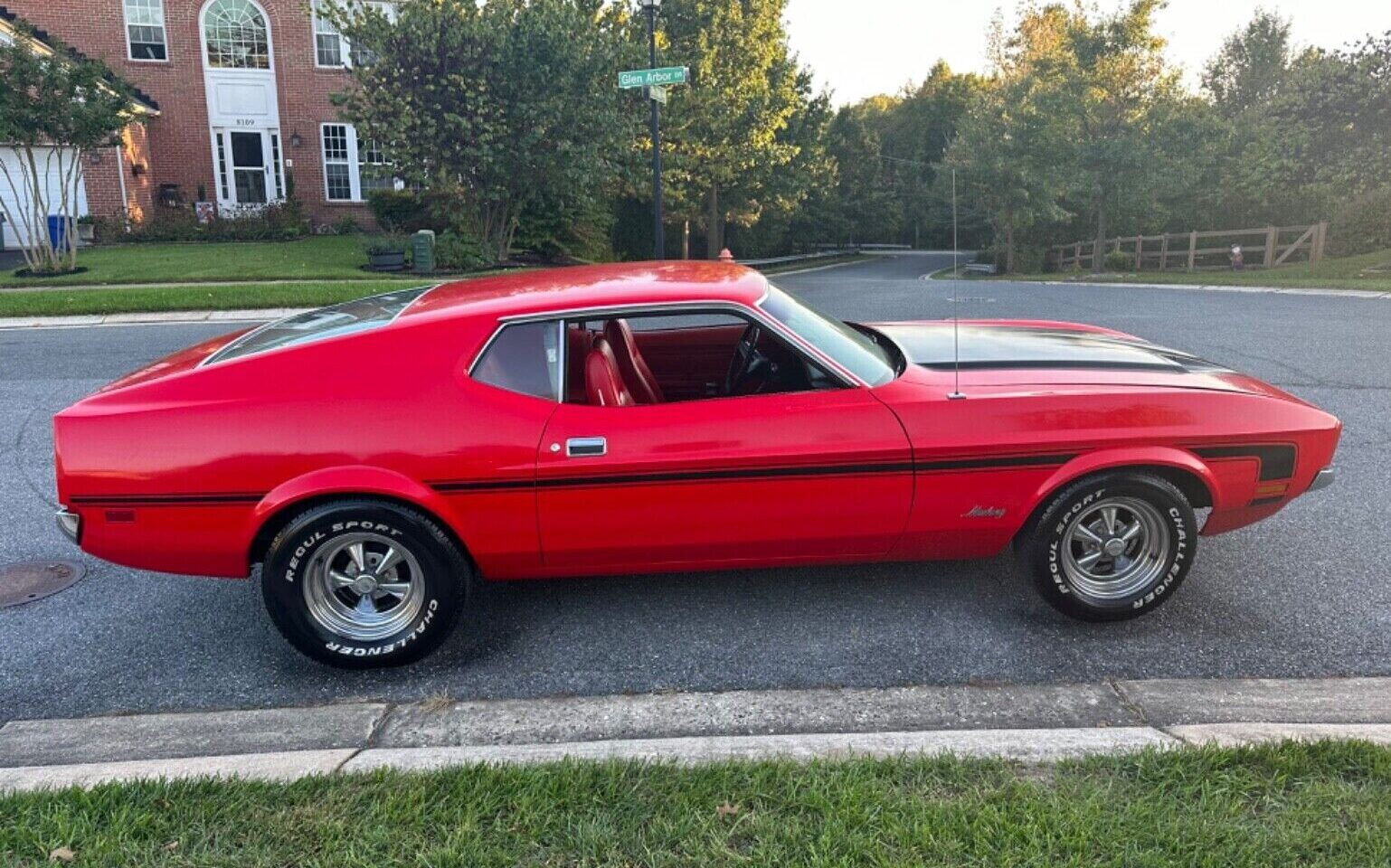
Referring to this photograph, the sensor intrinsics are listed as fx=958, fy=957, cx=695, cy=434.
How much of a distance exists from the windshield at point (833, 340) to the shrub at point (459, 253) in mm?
17633

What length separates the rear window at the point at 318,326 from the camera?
3.80 m

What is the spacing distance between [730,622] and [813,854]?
168cm

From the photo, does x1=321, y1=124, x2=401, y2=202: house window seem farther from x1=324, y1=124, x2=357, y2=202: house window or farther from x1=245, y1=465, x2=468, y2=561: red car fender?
x1=245, y1=465, x2=468, y2=561: red car fender

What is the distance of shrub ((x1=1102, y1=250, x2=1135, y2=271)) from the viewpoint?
31.9 meters

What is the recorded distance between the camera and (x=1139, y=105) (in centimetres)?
3048

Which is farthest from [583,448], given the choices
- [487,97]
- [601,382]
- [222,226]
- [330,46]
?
[330,46]

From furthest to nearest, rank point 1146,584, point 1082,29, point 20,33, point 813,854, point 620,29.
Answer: point 1082,29 → point 620,29 → point 20,33 → point 1146,584 → point 813,854

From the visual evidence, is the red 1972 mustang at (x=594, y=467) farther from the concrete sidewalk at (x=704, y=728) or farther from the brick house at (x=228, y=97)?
the brick house at (x=228, y=97)

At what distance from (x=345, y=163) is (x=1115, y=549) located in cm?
2921

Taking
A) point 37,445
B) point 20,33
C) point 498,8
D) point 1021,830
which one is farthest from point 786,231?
point 1021,830

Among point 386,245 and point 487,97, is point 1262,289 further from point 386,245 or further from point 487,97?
point 386,245

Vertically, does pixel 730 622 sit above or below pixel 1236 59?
below

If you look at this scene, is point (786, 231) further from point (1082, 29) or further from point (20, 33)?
point (20, 33)

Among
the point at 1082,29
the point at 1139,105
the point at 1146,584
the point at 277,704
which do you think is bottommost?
the point at 277,704
